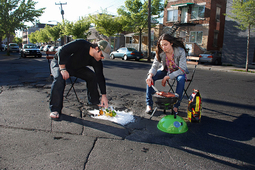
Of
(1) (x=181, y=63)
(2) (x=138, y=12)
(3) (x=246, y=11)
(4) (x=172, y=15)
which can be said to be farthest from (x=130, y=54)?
(1) (x=181, y=63)

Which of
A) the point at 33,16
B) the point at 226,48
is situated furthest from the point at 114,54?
the point at 226,48

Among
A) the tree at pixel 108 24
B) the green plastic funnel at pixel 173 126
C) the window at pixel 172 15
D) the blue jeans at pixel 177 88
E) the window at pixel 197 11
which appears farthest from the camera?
the tree at pixel 108 24

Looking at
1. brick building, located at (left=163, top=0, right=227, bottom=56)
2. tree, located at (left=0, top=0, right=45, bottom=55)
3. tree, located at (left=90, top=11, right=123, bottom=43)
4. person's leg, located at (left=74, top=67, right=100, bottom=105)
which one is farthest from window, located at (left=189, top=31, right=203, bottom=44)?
person's leg, located at (left=74, top=67, right=100, bottom=105)

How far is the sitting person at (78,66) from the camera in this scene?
11.1 feet

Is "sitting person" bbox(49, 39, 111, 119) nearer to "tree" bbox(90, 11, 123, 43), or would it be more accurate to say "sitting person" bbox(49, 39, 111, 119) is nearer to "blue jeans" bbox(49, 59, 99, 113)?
"blue jeans" bbox(49, 59, 99, 113)

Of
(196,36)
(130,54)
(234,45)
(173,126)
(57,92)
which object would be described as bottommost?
(173,126)

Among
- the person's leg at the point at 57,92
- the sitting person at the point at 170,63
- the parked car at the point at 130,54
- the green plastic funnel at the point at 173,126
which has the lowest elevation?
the green plastic funnel at the point at 173,126

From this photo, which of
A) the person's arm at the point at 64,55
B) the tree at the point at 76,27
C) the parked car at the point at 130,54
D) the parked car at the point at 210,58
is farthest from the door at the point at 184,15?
the person's arm at the point at 64,55

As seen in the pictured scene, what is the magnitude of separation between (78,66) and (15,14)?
2267cm

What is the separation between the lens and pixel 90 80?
13.2 ft

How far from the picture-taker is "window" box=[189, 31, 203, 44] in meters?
25.1

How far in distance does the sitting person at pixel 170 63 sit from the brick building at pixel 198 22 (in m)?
21.9

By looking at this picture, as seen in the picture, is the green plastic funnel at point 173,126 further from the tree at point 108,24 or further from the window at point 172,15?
the tree at point 108,24

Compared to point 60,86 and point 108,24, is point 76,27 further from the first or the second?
point 60,86
